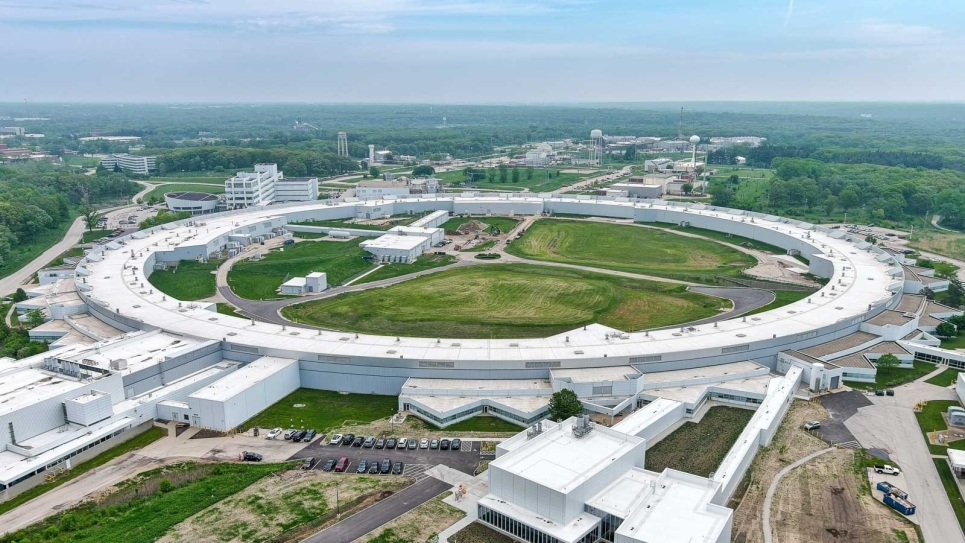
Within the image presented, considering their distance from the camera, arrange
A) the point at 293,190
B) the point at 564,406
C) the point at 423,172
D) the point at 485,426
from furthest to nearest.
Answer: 1. the point at 423,172
2. the point at 293,190
3. the point at 485,426
4. the point at 564,406

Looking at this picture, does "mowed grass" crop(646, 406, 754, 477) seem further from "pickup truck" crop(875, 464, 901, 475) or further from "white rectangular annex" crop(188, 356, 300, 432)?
"white rectangular annex" crop(188, 356, 300, 432)

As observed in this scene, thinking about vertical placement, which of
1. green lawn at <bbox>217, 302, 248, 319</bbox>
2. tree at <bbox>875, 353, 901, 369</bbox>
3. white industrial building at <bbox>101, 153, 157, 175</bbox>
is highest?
white industrial building at <bbox>101, 153, 157, 175</bbox>

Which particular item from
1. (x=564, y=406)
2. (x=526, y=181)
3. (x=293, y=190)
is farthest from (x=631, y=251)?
(x=293, y=190)

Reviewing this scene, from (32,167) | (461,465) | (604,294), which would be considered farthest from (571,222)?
(32,167)

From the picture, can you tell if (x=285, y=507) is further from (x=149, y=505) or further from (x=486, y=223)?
(x=486, y=223)

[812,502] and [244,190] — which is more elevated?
[244,190]

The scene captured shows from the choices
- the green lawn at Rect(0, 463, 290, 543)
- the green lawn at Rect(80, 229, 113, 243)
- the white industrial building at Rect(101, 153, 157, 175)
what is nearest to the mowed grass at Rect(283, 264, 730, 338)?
the green lawn at Rect(0, 463, 290, 543)
